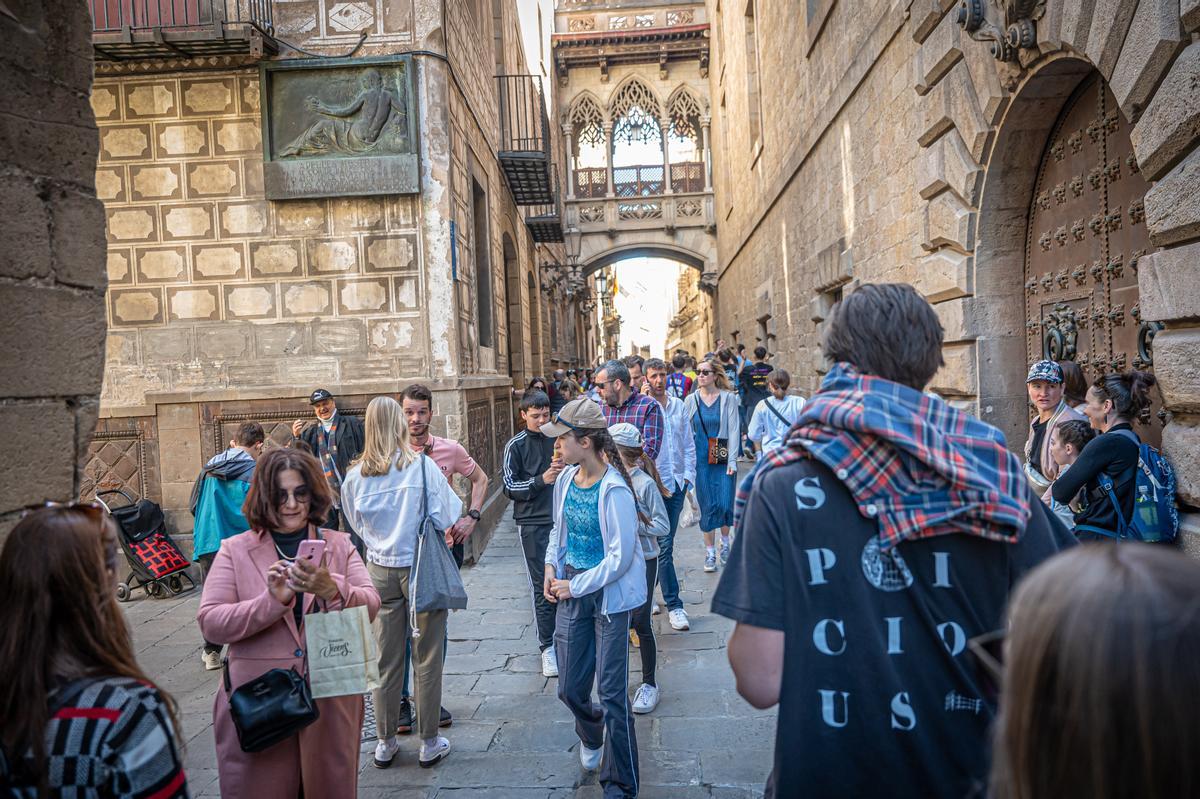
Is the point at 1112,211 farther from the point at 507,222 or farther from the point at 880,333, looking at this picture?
the point at 507,222

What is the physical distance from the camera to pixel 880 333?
1704mm

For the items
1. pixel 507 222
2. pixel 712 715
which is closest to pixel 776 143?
pixel 507 222

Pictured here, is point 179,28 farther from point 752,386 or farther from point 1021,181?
→ point 752,386

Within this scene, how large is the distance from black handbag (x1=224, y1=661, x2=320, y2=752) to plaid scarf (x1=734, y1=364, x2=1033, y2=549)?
1946 mm

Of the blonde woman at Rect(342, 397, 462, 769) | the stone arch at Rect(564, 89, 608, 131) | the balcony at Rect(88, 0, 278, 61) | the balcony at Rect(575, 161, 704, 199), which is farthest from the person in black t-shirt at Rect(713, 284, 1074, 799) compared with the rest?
the stone arch at Rect(564, 89, 608, 131)

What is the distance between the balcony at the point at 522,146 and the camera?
1225cm

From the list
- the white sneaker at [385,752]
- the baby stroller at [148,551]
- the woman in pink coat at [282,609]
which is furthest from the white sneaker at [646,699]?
the baby stroller at [148,551]

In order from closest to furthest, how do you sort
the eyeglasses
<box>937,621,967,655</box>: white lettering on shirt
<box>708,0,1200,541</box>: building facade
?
1. <box>937,621,967,655</box>: white lettering on shirt
2. the eyeglasses
3. <box>708,0,1200,541</box>: building facade

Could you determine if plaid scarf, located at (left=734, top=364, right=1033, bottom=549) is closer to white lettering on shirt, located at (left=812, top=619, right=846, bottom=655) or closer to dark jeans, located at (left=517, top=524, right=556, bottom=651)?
white lettering on shirt, located at (left=812, top=619, right=846, bottom=655)

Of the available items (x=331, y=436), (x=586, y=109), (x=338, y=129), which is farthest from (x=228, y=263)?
(x=586, y=109)

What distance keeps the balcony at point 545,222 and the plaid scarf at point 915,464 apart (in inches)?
567

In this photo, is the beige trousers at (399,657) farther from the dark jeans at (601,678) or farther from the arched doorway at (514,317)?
the arched doorway at (514,317)

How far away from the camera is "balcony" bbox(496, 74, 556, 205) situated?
12.2m

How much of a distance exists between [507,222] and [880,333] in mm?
12043
